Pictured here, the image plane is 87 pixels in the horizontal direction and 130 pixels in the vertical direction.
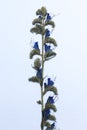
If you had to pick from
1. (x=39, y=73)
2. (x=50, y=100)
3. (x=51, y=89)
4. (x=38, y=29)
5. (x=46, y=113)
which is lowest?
(x=46, y=113)

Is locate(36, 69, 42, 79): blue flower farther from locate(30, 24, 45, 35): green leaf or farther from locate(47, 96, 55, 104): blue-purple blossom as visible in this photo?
locate(30, 24, 45, 35): green leaf

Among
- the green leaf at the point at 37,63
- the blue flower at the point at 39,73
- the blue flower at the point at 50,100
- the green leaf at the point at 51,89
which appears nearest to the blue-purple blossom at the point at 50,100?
the blue flower at the point at 50,100

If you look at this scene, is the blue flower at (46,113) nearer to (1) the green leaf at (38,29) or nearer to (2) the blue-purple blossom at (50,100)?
(2) the blue-purple blossom at (50,100)

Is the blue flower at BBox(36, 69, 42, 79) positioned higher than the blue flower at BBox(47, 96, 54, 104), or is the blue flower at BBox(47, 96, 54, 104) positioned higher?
the blue flower at BBox(36, 69, 42, 79)

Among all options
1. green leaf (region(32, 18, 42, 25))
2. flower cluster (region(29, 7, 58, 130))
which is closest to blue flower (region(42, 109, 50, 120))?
flower cluster (region(29, 7, 58, 130))

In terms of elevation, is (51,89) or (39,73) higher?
(39,73)

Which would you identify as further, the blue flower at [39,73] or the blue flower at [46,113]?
the blue flower at [39,73]

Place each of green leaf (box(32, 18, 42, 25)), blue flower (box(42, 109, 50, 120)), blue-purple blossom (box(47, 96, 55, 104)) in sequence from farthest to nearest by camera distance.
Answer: blue-purple blossom (box(47, 96, 55, 104)), green leaf (box(32, 18, 42, 25)), blue flower (box(42, 109, 50, 120))

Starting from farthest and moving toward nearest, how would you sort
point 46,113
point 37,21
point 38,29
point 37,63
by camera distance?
point 38,29, point 37,21, point 37,63, point 46,113

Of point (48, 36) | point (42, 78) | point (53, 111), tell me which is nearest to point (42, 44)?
point (48, 36)

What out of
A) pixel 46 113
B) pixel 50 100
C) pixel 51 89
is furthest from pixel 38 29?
pixel 46 113

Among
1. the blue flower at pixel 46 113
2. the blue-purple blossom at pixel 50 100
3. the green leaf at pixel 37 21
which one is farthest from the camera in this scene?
the blue-purple blossom at pixel 50 100

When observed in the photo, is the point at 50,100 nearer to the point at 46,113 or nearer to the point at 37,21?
the point at 46,113

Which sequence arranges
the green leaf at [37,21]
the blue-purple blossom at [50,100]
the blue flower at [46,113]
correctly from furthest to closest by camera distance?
1. the blue-purple blossom at [50,100]
2. the green leaf at [37,21]
3. the blue flower at [46,113]
